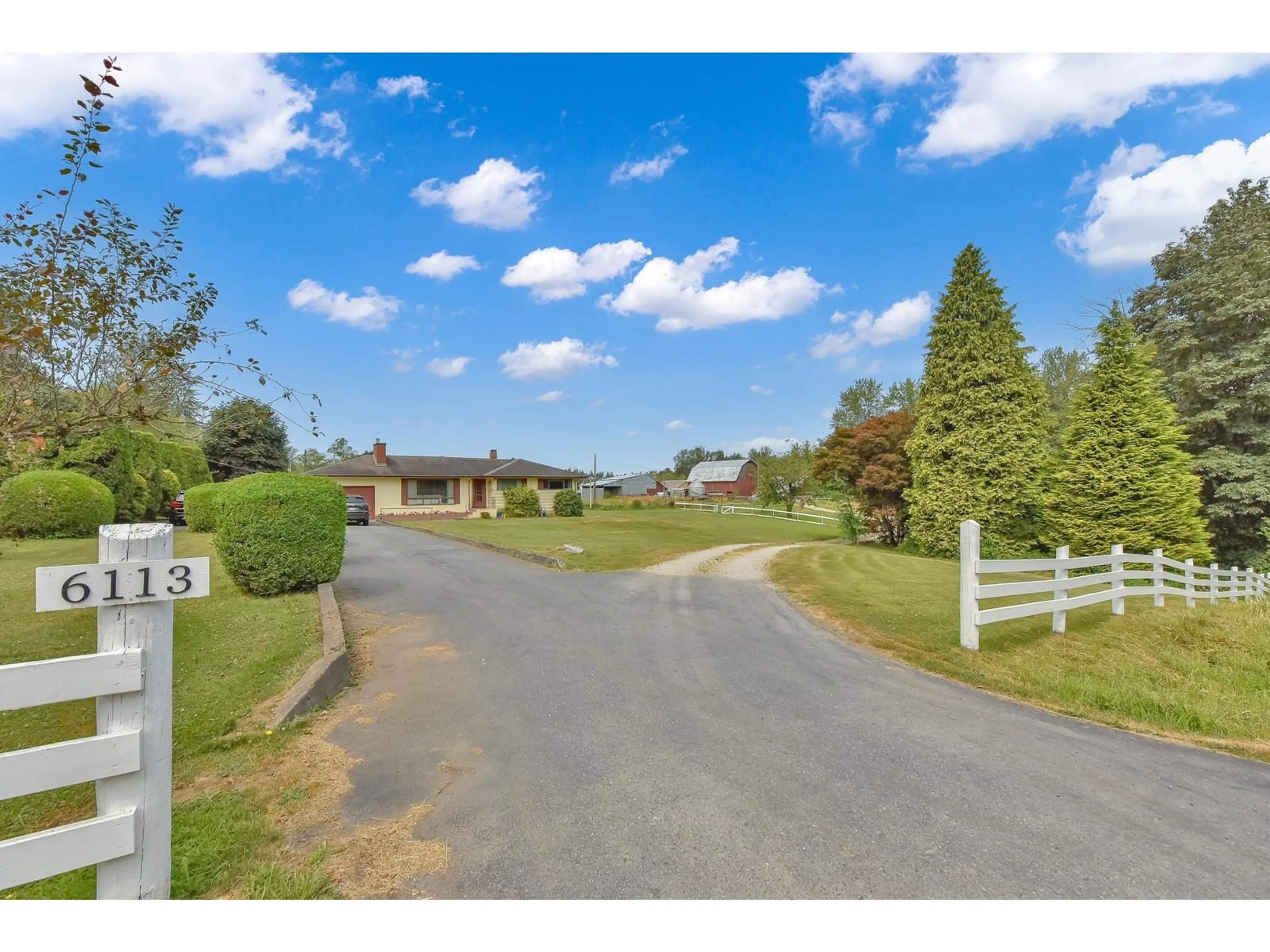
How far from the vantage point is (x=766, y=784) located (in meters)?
3.12

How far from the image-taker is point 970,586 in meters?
6.02

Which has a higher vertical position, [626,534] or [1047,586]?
[1047,586]

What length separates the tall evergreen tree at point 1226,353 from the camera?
1570cm

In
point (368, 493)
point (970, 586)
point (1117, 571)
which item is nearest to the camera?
point (970, 586)

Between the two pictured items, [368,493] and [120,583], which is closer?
[120,583]

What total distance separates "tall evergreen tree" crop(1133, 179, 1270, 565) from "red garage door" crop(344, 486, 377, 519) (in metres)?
35.4

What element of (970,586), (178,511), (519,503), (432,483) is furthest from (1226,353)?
(178,511)

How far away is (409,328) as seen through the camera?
14.7 m

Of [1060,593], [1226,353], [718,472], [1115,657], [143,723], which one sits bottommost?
[1115,657]

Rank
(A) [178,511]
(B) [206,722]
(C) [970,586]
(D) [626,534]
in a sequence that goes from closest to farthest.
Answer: (B) [206,722]
(C) [970,586]
(D) [626,534]
(A) [178,511]

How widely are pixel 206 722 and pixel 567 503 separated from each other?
2838cm

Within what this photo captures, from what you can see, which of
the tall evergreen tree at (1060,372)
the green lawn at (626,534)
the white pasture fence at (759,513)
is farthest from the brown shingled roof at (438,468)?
the tall evergreen tree at (1060,372)

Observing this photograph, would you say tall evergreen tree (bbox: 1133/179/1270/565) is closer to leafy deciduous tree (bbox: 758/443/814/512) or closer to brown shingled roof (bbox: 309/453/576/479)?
leafy deciduous tree (bbox: 758/443/814/512)

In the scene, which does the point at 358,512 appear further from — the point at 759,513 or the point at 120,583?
the point at 759,513
